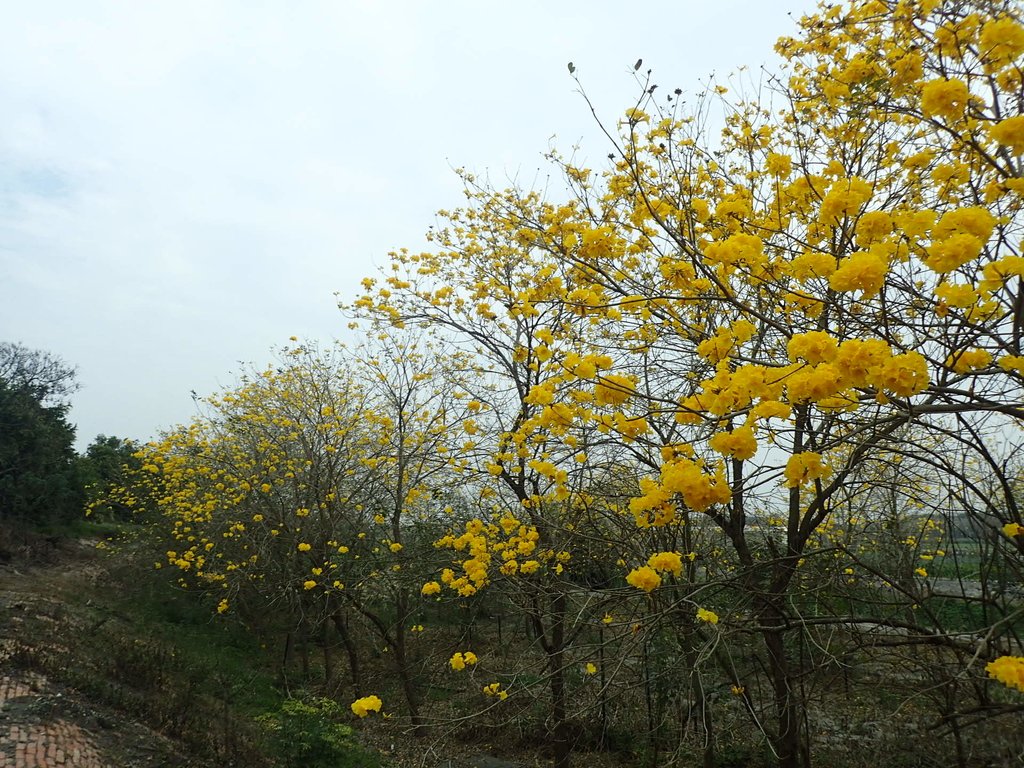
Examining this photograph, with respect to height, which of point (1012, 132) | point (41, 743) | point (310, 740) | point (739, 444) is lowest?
point (310, 740)

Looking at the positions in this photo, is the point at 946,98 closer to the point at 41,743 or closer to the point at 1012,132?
the point at 1012,132

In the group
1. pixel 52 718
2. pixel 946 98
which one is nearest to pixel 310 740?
pixel 52 718

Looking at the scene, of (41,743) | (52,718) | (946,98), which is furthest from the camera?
(52,718)

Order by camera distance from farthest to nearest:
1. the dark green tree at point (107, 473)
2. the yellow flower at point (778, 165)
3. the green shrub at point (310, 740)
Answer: the dark green tree at point (107, 473)
the green shrub at point (310, 740)
the yellow flower at point (778, 165)

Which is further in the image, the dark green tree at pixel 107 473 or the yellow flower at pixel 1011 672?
the dark green tree at pixel 107 473

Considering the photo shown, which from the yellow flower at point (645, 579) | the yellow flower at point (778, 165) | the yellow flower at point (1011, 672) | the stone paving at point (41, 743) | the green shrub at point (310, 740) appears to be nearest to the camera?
the yellow flower at point (1011, 672)

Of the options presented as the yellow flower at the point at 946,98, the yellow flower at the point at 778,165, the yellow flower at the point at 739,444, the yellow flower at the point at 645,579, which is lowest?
the yellow flower at the point at 645,579

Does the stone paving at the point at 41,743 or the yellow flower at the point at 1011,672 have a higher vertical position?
the yellow flower at the point at 1011,672

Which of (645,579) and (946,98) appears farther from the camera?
(645,579)

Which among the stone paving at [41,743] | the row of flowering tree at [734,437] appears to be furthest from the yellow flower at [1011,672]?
the stone paving at [41,743]

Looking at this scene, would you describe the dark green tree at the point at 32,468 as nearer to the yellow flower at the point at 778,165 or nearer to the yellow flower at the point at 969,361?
the yellow flower at the point at 778,165

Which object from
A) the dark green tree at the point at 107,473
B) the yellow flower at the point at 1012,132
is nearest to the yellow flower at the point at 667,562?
the yellow flower at the point at 1012,132

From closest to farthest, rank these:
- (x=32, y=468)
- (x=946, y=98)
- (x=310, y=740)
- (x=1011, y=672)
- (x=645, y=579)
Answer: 1. (x=1011, y=672)
2. (x=946, y=98)
3. (x=645, y=579)
4. (x=310, y=740)
5. (x=32, y=468)

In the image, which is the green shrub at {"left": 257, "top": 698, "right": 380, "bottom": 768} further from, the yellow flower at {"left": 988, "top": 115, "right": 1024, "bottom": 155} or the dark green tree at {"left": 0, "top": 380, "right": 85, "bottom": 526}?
the dark green tree at {"left": 0, "top": 380, "right": 85, "bottom": 526}
